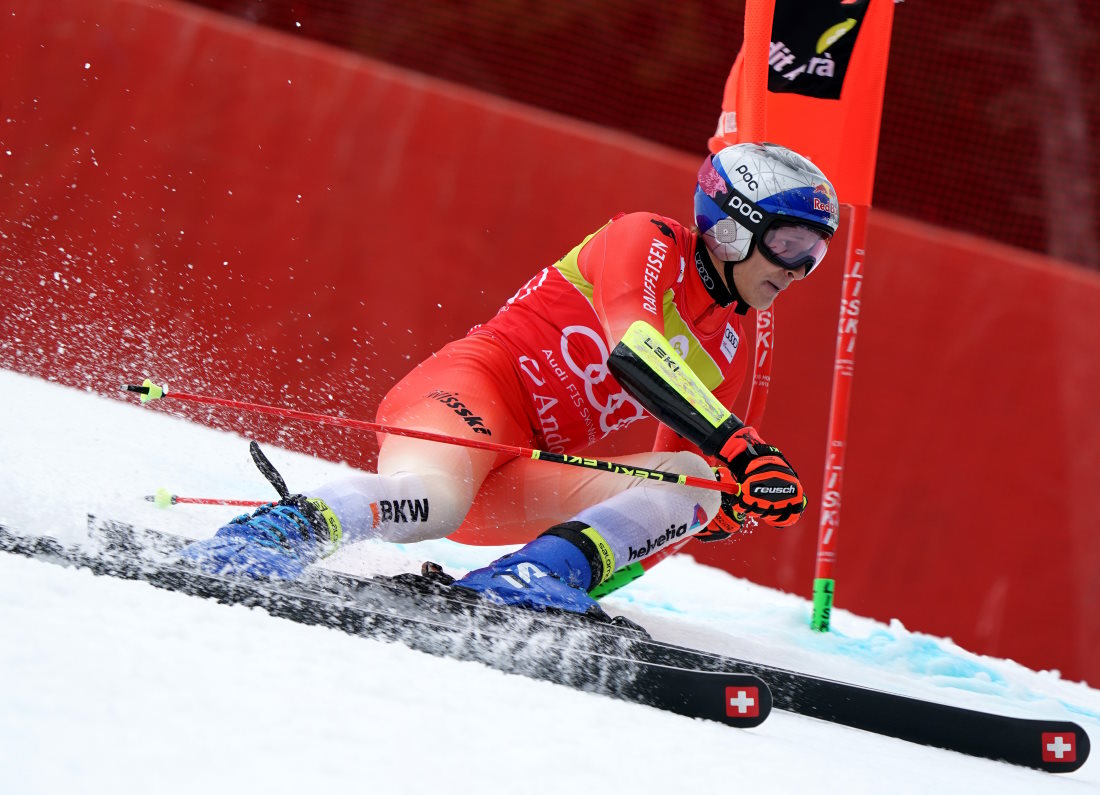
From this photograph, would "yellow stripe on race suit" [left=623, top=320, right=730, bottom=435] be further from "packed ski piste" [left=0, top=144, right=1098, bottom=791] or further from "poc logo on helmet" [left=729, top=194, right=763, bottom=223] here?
"poc logo on helmet" [left=729, top=194, right=763, bottom=223]

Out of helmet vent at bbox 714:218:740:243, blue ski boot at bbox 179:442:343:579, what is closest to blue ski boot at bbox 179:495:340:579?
blue ski boot at bbox 179:442:343:579

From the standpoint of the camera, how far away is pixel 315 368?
4488mm

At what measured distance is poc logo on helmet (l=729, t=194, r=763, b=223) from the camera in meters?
2.52

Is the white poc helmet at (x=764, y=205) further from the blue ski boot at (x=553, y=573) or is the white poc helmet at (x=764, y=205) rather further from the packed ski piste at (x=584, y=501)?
the blue ski boot at (x=553, y=573)

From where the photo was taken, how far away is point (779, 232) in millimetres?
2527

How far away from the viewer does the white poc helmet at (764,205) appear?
2.52 metres

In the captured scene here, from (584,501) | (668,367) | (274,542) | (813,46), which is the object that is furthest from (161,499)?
(813,46)

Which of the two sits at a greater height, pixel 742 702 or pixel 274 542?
pixel 274 542

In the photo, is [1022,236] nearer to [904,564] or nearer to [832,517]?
[904,564]

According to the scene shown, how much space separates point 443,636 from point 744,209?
1.18m

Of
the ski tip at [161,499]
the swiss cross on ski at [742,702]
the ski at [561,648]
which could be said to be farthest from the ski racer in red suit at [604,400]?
the ski tip at [161,499]

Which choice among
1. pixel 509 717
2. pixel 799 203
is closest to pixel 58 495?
pixel 509 717

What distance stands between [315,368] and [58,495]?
2.11 meters

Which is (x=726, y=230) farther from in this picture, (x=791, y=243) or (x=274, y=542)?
(x=274, y=542)
